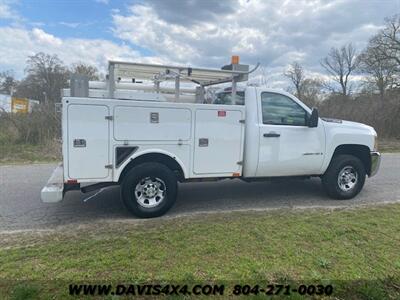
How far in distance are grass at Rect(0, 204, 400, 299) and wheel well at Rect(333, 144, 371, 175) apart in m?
1.55

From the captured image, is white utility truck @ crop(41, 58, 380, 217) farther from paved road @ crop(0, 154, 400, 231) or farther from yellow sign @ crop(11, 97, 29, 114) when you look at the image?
yellow sign @ crop(11, 97, 29, 114)

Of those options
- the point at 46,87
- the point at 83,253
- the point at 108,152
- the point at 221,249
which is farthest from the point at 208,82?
the point at 46,87

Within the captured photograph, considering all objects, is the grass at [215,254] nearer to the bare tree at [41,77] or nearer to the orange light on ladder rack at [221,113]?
the orange light on ladder rack at [221,113]

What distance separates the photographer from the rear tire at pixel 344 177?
235 inches

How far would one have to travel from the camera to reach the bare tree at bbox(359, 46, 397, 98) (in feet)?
93.1

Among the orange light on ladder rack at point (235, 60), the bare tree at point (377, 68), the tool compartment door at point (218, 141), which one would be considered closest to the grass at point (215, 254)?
the tool compartment door at point (218, 141)

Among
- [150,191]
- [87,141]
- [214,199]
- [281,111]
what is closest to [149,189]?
[150,191]

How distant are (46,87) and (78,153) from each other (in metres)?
37.7

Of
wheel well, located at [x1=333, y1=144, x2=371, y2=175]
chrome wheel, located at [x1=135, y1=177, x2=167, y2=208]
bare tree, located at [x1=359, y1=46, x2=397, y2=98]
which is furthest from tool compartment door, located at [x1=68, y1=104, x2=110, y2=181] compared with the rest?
bare tree, located at [x1=359, y1=46, x2=397, y2=98]

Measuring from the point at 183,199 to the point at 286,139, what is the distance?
2.25 metres

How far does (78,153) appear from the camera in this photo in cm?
447

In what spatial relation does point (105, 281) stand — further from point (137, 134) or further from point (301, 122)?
point (301, 122)

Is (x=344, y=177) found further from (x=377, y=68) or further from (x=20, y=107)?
(x=377, y=68)

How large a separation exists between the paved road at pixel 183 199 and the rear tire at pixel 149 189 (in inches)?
12.1
